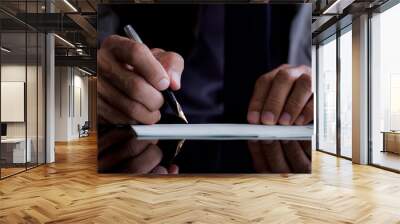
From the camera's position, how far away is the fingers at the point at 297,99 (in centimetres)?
547

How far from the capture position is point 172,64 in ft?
17.9

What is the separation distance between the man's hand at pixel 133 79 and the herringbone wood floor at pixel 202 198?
Result: 1.02 m

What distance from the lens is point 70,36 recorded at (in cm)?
1061

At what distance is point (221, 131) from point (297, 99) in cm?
119

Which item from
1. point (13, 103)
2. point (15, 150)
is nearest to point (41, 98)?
point (13, 103)

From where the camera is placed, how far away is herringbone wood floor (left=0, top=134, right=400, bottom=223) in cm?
372

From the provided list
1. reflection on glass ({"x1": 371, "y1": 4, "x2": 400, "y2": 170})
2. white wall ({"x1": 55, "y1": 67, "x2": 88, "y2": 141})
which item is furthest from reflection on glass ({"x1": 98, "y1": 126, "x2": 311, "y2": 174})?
white wall ({"x1": 55, "y1": 67, "x2": 88, "y2": 141})

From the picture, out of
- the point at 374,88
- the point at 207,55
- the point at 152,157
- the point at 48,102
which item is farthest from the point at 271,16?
the point at 48,102

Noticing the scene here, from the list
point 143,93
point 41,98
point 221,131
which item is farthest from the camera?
point 41,98

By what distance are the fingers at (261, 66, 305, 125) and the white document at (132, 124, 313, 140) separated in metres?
0.15

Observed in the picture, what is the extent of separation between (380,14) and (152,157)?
→ 5.14 m

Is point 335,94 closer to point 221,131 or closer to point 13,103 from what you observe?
point 221,131

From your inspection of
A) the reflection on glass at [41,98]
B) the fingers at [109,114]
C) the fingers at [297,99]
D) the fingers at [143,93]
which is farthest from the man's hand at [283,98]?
the reflection on glass at [41,98]

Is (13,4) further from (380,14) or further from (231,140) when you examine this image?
(380,14)
